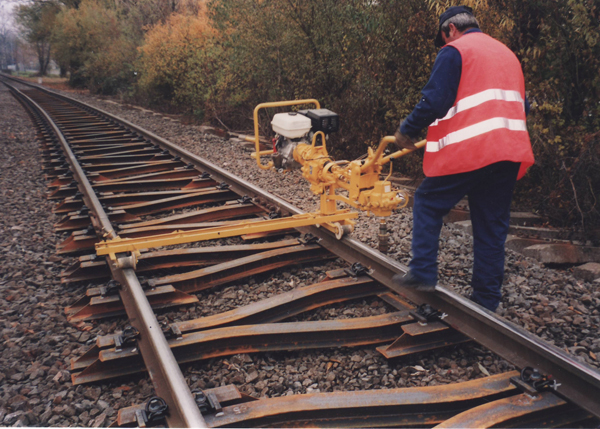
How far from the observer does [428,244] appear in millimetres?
3102

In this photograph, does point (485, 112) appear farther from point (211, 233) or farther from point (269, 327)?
point (211, 233)

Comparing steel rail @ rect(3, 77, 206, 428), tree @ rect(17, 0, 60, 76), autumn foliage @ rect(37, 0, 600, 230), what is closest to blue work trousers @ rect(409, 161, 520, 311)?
steel rail @ rect(3, 77, 206, 428)

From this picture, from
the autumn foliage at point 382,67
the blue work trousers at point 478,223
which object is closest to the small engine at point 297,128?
the blue work trousers at point 478,223

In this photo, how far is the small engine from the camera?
4.15 meters

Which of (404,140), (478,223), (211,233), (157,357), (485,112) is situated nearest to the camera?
(157,357)

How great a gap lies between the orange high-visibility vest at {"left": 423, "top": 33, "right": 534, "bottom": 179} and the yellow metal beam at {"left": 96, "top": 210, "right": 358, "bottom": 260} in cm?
135

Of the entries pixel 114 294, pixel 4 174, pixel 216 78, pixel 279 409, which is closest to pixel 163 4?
pixel 216 78

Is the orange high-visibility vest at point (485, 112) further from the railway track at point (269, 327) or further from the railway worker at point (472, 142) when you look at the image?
the railway track at point (269, 327)

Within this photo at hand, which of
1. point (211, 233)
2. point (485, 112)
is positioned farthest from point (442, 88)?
point (211, 233)

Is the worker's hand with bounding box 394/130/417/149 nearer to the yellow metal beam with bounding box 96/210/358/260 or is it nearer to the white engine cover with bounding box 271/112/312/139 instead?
the yellow metal beam with bounding box 96/210/358/260

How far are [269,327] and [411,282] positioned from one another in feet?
3.18

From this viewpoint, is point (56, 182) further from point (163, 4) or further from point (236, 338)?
point (163, 4)

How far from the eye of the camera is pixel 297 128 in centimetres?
414

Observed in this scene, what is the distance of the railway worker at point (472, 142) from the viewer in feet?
9.23
